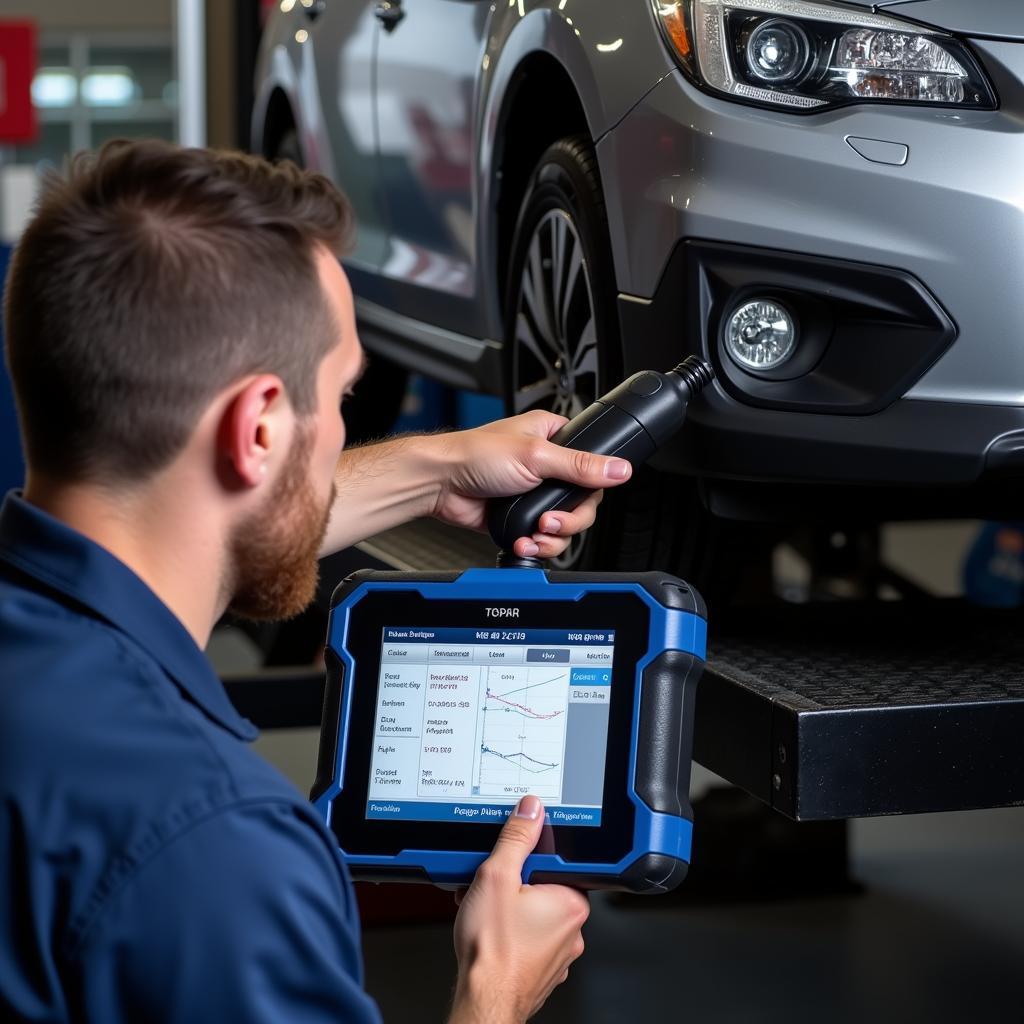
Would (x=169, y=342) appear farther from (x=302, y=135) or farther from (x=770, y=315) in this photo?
(x=302, y=135)

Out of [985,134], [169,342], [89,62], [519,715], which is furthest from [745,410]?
[89,62]

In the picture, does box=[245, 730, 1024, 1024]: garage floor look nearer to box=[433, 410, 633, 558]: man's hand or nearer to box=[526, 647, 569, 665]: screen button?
box=[433, 410, 633, 558]: man's hand

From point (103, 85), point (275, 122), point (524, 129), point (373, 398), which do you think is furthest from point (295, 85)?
point (103, 85)

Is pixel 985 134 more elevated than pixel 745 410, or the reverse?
pixel 985 134

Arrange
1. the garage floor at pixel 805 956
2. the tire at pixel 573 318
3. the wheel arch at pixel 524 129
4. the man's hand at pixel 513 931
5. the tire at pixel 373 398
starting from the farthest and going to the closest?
the tire at pixel 373 398, the garage floor at pixel 805 956, the wheel arch at pixel 524 129, the tire at pixel 573 318, the man's hand at pixel 513 931

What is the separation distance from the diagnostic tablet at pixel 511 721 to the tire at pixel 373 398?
2.13 metres

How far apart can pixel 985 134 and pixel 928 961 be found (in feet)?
5.53

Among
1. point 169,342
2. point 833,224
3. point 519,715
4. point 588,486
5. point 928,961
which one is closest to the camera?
point 169,342

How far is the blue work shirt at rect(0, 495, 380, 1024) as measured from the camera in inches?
31.3

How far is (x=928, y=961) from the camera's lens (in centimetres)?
271

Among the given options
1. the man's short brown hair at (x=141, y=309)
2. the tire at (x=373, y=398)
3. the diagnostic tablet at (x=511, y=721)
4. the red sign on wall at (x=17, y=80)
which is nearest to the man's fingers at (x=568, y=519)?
the diagnostic tablet at (x=511, y=721)

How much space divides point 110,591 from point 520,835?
421 mm

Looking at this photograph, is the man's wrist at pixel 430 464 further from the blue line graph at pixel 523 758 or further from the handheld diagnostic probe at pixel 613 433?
the blue line graph at pixel 523 758

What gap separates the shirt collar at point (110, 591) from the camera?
2.95 feet
